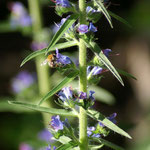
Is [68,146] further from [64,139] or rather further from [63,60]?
[63,60]

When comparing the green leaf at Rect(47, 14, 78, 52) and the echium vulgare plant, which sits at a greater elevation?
the green leaf at Rect(47, 14, 78, 52)

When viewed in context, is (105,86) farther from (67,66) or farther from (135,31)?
(67,66)

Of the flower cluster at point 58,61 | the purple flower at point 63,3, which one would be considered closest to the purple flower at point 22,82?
the flower cluster at point 58,61

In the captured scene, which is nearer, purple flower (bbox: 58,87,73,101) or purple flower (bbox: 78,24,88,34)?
purple flower (bbox: 78,24,88,34)

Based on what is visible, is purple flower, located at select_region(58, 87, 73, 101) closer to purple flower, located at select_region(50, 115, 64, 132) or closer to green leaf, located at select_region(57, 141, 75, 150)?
purple flower, located at select_region(50, 115, 64, 132)

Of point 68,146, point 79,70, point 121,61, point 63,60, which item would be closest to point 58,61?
point 63,60

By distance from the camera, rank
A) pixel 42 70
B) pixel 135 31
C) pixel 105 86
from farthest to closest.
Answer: pixel 135 31 < pixel 105 86 < pixel 42 70

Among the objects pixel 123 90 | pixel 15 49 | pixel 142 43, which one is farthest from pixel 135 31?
pixel 15 49

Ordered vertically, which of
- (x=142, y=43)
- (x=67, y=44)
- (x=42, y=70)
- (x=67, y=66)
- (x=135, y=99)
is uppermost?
(x=67, y=44)

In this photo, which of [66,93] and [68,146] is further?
[66,93]

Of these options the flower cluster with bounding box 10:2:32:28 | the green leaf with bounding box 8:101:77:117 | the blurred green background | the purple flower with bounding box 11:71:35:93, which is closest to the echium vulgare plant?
the green leaf with bounding box 8:101:77:117

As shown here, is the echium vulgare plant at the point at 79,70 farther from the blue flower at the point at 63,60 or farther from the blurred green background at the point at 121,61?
the blurred green background at the point at 121,61
